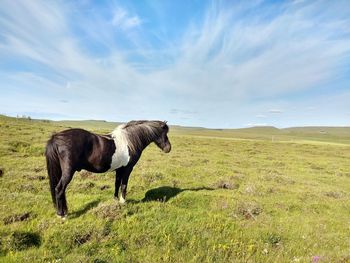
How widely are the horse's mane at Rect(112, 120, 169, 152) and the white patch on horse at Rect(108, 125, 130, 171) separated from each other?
5cm

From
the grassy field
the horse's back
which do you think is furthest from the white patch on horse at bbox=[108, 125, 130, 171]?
the grassy field

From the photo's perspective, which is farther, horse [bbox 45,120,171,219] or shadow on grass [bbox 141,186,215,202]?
shadow on grass [bbox 141,186,215,202]

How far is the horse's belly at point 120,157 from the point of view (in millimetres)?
8109

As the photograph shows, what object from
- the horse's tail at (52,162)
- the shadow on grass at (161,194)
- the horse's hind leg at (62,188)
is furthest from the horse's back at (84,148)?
the shadow on grass at (161,194)

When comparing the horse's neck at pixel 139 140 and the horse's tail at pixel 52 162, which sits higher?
the horse's neck at pixel 139 140

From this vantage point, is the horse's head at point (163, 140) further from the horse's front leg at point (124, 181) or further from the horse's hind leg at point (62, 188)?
the horse's hind leg at point (62, 188)

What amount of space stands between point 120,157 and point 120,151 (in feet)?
0.58

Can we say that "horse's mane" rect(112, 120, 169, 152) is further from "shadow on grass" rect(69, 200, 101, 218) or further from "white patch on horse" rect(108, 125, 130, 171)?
"shadow on grass" rect(69, 200, 101, 218)

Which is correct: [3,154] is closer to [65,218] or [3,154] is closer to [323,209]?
[65,218]

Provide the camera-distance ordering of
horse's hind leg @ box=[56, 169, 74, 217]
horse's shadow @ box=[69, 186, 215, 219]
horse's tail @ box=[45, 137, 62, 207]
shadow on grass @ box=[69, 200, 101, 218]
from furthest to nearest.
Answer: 1. horse's shadow @ box=[69, 186, 215, 219]
2. shadow on grass @ box=[69, 200, 101, 218]
3. horse's tail @ box=[45, 137, 62, 207]
4. horse's hind leg @ box=[56, 169, 74, 217]

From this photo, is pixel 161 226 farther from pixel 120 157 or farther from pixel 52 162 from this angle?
pixel 52 162

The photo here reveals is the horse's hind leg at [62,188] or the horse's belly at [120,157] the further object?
the horse's belly at [120,157]

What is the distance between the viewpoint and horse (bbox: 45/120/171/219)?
710cm

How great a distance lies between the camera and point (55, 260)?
17.2 feet
